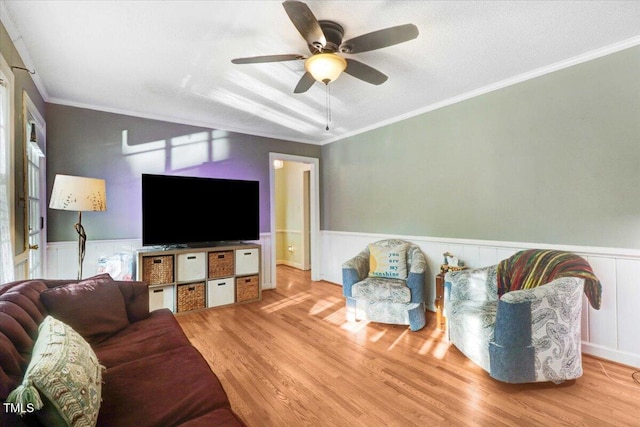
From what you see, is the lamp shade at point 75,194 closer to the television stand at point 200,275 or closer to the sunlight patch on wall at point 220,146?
the television stand at point 200,275

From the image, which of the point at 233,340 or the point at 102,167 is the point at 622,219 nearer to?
the point at 233,340

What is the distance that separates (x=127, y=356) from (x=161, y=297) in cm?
206

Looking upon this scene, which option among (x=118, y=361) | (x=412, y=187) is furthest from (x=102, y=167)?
(x=412, y=187)

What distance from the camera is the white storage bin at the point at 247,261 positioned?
4031 millimetres

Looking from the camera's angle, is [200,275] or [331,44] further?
[200,275]

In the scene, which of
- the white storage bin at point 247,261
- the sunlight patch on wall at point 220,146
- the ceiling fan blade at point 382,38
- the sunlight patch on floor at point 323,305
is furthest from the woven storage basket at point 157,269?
the ceiling fan blade at point 382,38

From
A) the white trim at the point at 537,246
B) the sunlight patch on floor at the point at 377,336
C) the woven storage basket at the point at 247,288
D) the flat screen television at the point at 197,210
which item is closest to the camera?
the white trim at the point at 537,246

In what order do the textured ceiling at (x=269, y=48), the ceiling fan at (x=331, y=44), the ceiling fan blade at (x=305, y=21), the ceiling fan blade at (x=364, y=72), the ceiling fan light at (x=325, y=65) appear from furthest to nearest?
the ceiling fan blade at (x=364, y=72)
the ceiling fan light at (x=325, y=65)
the textured ceiling at (x=269, y=48)
the ceiling fan at (x=331, y=44)
the ceiling fan blade at (x=305, y=21)

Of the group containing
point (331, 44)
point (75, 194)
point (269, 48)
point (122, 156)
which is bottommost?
point (75, 194)

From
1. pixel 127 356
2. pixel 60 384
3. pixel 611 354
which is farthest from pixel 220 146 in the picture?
pixel 611 354

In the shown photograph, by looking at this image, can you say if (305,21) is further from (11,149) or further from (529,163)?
(529,163)

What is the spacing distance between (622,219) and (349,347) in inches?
96.5

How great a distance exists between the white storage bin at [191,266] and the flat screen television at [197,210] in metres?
0.20

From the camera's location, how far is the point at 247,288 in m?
4.09
